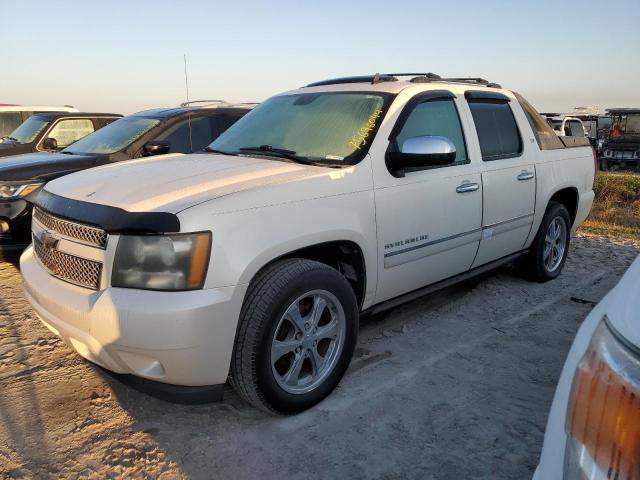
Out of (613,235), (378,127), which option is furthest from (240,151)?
(613,235)

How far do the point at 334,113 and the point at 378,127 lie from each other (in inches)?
15.7

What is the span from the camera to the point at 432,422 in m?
2.80

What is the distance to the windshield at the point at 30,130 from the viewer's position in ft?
25.7

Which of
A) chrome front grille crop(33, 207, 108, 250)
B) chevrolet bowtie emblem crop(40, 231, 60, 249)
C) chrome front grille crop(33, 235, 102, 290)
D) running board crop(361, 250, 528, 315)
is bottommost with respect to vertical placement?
running board crop(361, 250, 528, 315)

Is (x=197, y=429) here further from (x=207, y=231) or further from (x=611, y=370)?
(x=611, y=370)

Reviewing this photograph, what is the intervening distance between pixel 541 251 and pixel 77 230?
12.8 ft

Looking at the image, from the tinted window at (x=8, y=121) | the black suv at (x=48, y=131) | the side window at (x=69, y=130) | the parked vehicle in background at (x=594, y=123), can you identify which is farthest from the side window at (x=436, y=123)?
the parked vehicle in background at (x=594, y=123)

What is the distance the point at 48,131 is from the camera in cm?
788

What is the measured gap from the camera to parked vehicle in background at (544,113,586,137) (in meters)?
17.2

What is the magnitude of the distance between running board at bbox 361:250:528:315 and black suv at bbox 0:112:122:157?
18.8 ft

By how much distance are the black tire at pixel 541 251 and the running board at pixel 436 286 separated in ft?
0.51

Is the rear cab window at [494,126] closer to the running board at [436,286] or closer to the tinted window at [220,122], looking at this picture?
the running board at [436,286]

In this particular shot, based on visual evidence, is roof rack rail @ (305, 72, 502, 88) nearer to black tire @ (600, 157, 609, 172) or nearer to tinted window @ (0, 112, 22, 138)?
tinted window @ (0, 112, 22, 138)

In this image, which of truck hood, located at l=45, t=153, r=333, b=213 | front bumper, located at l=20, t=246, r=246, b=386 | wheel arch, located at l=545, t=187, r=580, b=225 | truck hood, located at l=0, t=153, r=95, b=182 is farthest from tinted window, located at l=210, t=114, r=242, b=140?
front bumper, located at l=20, t=246, r=246, b=386
